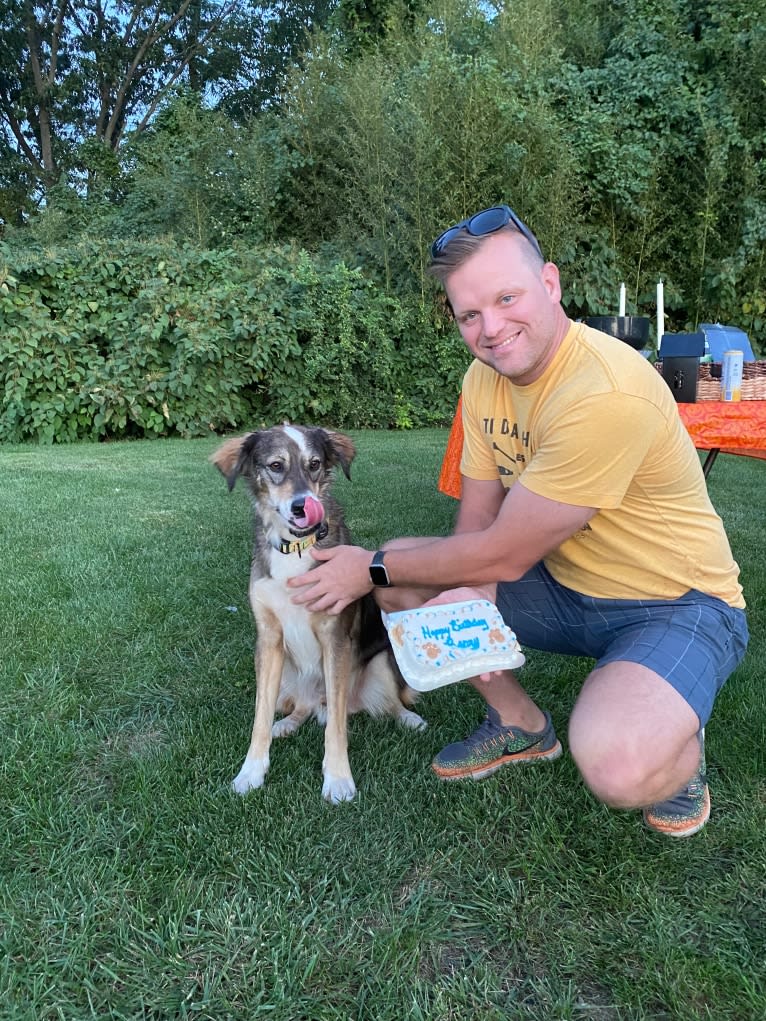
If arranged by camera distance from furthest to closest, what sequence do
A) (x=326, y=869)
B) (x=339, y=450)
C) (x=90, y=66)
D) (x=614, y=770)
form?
(x=90, y=66) → (x=339, y=450) → (x=326, y=869) → (x=614, y=770)

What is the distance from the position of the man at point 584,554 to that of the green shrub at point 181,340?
6404 mm

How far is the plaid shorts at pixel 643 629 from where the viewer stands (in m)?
1.70

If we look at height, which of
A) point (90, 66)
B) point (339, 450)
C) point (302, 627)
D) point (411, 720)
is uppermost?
point (90, 66)

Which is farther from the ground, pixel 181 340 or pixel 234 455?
pixel 181 340

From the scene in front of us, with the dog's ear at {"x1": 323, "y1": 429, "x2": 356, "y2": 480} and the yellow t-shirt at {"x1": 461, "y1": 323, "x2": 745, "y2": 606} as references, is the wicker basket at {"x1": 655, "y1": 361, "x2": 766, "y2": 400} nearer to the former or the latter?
the yellow t-shirt at {"x1": 461, "y1": 323, "x2": 745, "y2": 606}

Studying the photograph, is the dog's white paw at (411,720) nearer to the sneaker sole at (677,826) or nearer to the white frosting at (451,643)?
the white frosting at (451,643)

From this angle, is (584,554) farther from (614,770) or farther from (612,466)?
(614,770)

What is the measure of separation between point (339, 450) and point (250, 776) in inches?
47.1

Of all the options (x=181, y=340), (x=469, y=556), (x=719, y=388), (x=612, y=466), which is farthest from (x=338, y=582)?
(x=181, y=340)

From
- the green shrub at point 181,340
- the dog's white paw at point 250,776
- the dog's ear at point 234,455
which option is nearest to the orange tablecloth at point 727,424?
the dog's ear at point 234,455

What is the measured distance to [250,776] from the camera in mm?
2068

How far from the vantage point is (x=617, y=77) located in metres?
9.57

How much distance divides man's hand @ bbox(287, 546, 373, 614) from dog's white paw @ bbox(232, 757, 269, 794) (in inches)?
20.7

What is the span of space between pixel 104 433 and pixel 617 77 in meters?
8.66
